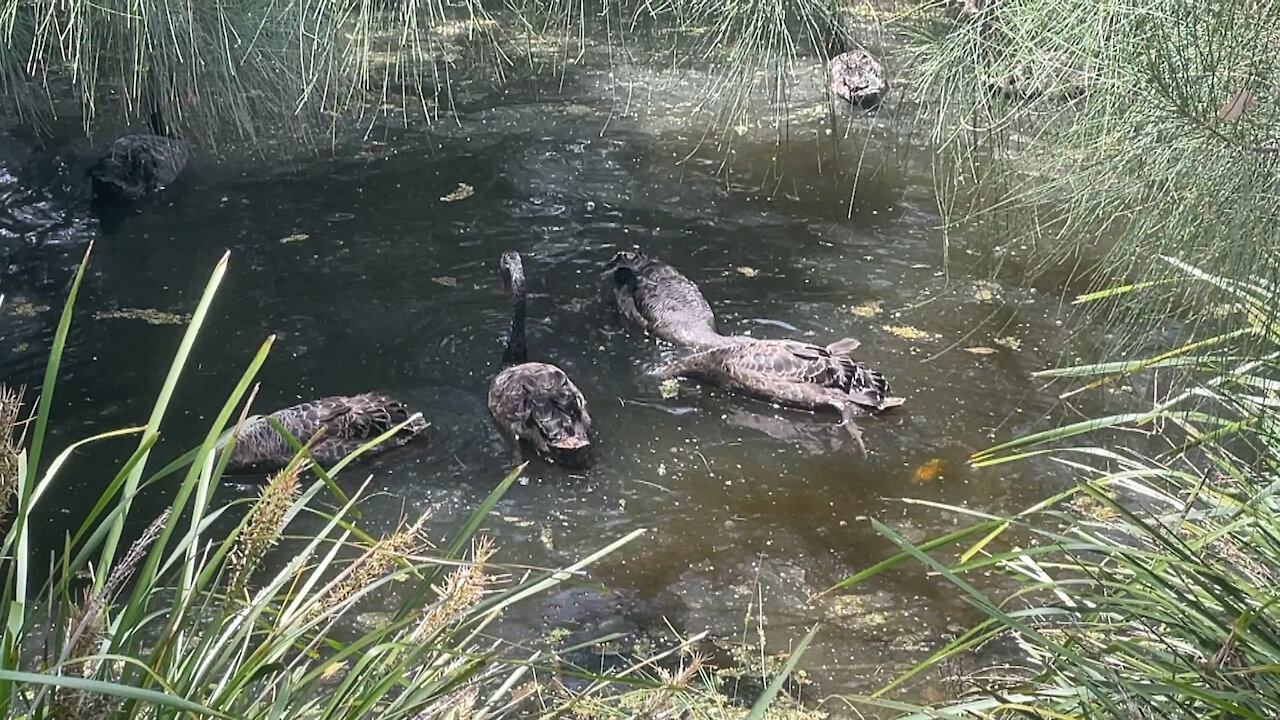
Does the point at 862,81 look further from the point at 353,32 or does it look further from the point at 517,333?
the point at 353,32

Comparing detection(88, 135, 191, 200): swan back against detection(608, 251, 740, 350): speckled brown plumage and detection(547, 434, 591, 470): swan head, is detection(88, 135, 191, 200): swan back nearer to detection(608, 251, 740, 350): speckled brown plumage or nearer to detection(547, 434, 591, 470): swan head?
detection(608, 251, 740, 350): speckled brown plumage

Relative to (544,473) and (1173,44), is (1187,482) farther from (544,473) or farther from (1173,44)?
(544,473)

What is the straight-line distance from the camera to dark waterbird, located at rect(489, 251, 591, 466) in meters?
4.82

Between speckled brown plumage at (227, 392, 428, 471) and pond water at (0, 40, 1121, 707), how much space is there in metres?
0.13

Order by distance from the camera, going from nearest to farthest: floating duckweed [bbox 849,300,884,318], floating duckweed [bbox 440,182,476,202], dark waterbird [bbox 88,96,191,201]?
floating duckweed [bbox 849,300,884,318] < dark waterbird [bbox 88,96,191,201] < floating duckweed [bbox 440,182,476,202]

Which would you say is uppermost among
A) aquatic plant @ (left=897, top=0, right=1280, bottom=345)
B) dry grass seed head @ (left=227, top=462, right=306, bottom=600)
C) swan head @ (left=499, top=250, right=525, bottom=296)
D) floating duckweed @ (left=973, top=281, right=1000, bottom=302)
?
aquatic plant @ (left=897, top=0, right=1280, bottom=345)

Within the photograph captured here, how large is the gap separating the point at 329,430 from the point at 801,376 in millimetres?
2093

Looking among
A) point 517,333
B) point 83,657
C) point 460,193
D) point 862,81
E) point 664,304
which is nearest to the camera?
point 83,657

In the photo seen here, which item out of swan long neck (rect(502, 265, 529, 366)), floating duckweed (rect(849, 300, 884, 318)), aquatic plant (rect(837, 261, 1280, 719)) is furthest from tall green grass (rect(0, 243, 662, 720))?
floating duckweed (rect(849, 300, 884, 318))

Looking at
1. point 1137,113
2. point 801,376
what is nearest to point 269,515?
point 1137,113

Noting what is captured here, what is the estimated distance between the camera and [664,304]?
6.02 m

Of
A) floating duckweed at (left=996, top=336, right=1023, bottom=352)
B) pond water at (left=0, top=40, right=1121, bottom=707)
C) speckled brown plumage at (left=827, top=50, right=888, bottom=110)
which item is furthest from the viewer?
speckled brown plumage at (left=827, top=50, right=888, bottom=110)

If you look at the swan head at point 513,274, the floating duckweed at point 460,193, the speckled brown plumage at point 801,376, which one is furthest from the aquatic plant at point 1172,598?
the floating duckweed at point 460,193

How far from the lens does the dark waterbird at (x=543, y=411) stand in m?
4.82
